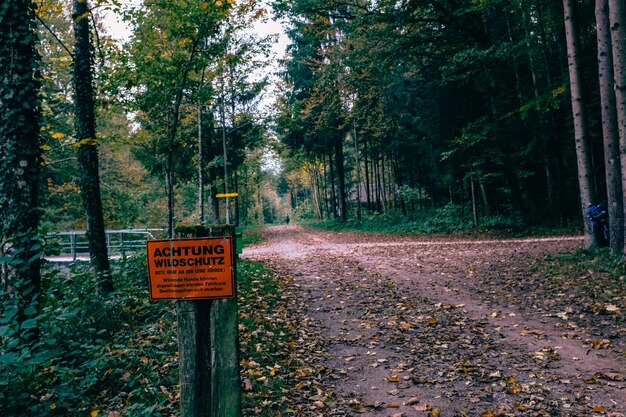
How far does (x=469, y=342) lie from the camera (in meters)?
5.55

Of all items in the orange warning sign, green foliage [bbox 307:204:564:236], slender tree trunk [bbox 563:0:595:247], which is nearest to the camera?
the orange warning sign

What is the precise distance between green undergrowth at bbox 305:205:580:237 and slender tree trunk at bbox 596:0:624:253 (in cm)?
815

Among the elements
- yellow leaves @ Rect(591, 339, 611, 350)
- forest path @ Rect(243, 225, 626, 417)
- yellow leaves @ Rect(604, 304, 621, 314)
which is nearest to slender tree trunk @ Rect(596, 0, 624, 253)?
forest path @ Rect(243, 225, 626, 417)

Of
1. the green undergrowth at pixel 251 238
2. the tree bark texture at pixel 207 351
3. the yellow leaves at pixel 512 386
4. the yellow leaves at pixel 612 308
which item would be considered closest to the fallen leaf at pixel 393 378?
the yellow leaves at pixel 512 386

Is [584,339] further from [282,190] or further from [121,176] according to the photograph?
[282,190]

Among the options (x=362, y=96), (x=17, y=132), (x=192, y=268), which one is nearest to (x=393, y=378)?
(x=192, y=268)

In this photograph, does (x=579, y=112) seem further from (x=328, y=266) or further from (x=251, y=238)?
(x=251, y=238)

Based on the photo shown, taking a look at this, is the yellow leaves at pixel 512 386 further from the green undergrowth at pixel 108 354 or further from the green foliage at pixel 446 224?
the green foliage at pixel 446 224

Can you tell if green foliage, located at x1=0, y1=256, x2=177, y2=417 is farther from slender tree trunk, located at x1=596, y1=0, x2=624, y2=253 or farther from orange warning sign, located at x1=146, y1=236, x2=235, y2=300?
slender tree trunk, located at x1=596, y1=0, x2=624, y2=253

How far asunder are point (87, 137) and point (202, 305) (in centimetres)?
670

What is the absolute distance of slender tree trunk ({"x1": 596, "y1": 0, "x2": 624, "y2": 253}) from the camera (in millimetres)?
9031

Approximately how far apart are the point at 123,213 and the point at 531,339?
22.3 m

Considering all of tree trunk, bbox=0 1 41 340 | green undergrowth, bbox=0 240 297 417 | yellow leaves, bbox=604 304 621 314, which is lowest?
yellow leaves, bbox=604 304 621 314

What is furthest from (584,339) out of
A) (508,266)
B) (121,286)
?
(121,286)
